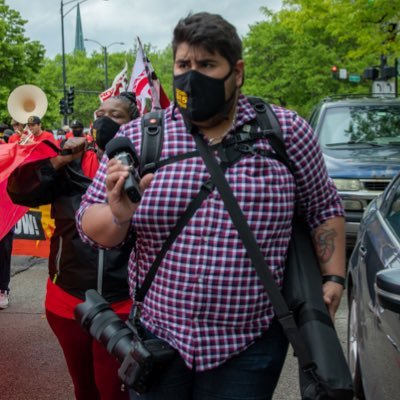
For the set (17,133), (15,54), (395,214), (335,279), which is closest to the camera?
(335,279)

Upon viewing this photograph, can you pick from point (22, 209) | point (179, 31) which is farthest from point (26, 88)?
point (179, 31)

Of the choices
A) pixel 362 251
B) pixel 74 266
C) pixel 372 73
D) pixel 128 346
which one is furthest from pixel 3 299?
pixel 372 73

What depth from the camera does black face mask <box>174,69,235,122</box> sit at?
205 centimetres

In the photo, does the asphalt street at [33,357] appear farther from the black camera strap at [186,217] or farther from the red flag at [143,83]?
the black camera strap at [186,217]

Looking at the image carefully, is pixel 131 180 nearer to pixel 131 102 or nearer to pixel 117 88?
pixel 131 102

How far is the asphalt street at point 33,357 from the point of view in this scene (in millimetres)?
4429

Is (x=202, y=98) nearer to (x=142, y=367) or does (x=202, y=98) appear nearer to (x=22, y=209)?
(x=142, y=367)

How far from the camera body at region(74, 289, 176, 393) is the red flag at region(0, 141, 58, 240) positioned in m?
1.09

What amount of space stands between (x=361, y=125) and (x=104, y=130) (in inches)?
249

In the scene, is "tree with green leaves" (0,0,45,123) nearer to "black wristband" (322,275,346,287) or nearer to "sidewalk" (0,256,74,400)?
"sidewalk" (0,256,74,400)

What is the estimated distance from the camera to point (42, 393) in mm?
4418

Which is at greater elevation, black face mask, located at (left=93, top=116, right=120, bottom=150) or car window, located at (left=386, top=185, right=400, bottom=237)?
black face mask, located at (left=93, top=116, right=120, bottom=150)

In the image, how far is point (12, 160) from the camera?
11.5 ft

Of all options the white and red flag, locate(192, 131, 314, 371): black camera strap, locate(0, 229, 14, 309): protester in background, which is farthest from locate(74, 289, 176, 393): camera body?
locate(0, 229, 14, 309): protester in background
